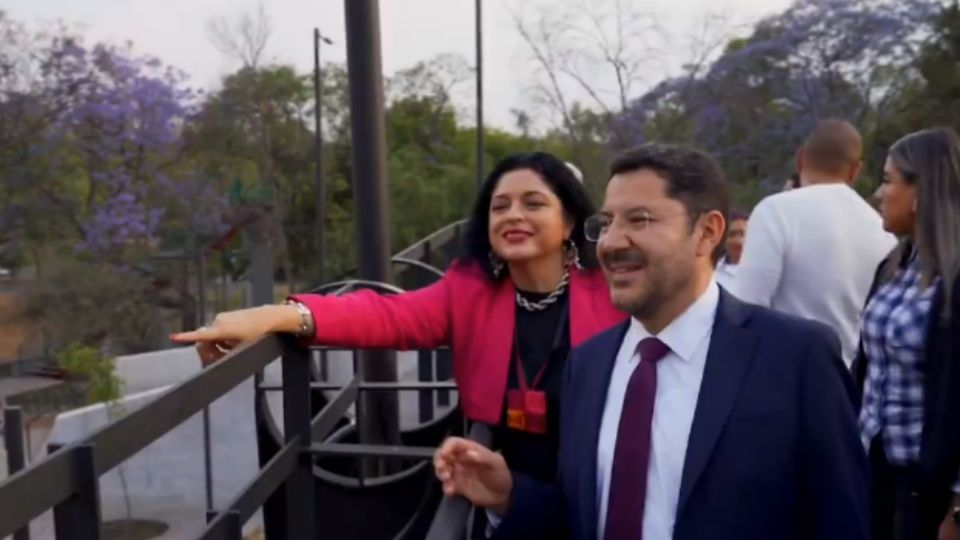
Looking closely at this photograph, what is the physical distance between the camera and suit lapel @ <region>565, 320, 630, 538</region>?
1.57 meters

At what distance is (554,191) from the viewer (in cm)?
225

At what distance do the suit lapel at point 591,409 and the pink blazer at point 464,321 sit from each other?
1.48 ft

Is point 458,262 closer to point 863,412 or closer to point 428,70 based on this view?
point 863,412

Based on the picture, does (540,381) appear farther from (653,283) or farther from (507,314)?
(653,283)

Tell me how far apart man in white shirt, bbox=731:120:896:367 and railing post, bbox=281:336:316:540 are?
144 cm

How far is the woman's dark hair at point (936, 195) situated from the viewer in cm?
238

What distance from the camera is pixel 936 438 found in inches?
92.2

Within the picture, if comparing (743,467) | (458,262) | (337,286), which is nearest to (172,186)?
(337,286)

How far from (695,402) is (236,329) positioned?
0.98 meters

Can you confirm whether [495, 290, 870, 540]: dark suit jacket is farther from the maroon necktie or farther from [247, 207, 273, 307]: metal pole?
[247, 207, 273, 307]: metal pole

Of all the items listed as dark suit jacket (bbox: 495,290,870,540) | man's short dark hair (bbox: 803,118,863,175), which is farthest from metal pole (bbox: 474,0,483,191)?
dark suit jacket (bbox: 495,290,870,540)

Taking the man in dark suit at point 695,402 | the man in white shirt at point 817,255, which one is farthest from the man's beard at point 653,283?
the man in white shirt at point 817,255

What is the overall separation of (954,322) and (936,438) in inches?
10.6

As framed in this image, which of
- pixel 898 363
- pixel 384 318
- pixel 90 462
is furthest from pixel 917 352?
pixel 90 462
